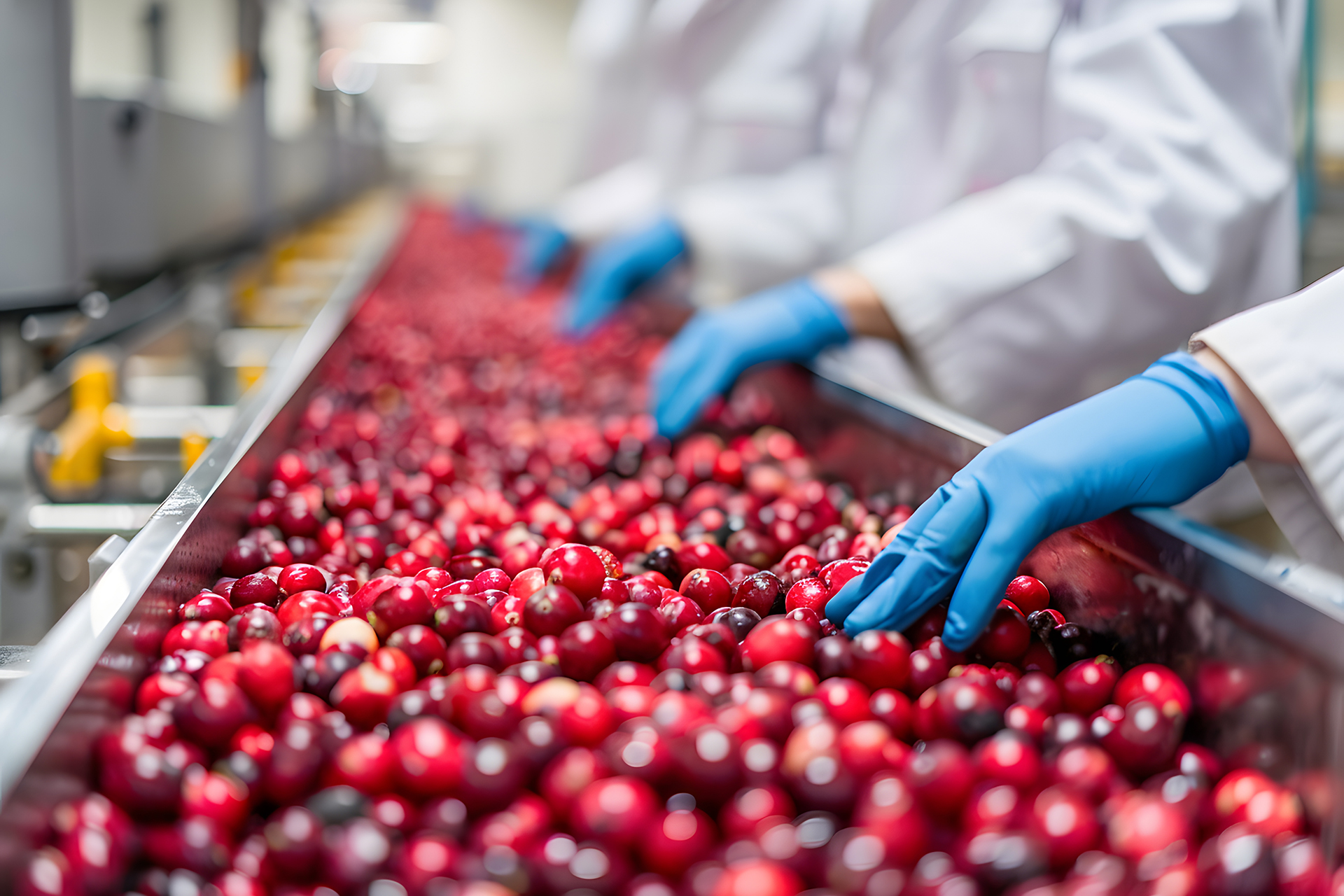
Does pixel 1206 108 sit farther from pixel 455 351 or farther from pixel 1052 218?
pixel 455 351

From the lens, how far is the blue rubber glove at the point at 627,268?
148 inches

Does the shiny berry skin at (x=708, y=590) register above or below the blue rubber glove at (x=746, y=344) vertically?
below

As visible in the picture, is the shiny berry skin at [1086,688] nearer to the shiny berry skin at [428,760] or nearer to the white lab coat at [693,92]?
the shiny berry skin at [428,760]

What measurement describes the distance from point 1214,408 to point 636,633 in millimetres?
857

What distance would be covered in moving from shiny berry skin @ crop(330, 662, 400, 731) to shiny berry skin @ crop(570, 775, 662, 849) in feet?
0.97

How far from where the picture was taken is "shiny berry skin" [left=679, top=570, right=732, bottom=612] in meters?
1.31

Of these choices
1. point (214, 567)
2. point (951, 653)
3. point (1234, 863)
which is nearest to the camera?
point (1234, 863)

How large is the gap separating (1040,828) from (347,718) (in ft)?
2.27

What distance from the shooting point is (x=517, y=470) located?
83.4 inches

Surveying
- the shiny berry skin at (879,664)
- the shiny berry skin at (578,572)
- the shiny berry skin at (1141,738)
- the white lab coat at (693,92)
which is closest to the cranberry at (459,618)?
the shiny berry skin at (578,572)

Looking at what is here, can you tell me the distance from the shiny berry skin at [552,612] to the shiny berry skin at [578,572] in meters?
0.10

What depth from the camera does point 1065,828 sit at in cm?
79

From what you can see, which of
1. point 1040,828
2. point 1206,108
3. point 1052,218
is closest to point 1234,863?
point 1040,828

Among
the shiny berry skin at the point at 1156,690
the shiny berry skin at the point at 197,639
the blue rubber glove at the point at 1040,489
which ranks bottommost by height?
the shiny berry skin at the point at 197,639
